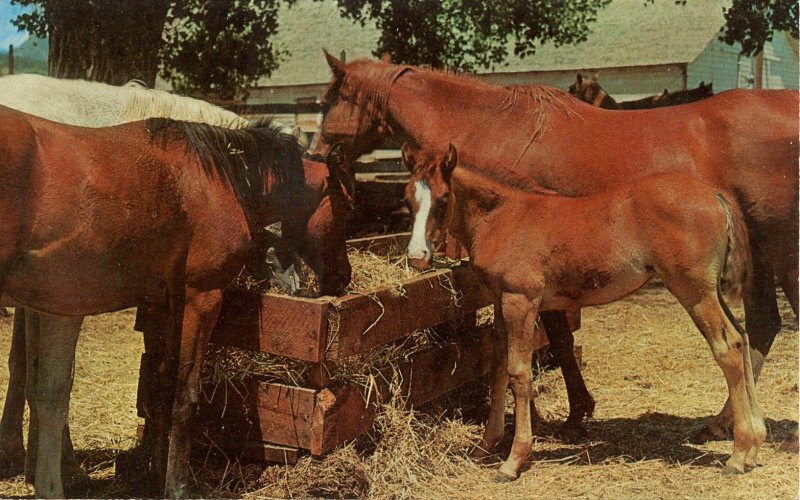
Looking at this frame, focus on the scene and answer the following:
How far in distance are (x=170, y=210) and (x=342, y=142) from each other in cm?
156

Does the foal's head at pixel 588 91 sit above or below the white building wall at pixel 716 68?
below

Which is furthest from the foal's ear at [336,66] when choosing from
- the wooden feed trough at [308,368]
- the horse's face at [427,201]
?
the wooden feed trough at [308,368]

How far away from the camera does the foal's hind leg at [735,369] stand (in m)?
3.63

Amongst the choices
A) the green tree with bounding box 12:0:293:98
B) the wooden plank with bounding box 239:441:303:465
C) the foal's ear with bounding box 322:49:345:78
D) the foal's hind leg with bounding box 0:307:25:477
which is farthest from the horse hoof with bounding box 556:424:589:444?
the green tree with bounding box 12:0:293:98

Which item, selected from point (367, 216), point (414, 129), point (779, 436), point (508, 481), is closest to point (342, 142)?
point (414, 129)

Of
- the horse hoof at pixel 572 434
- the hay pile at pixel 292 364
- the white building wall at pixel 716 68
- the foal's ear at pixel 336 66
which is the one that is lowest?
the horse hoof at pixel 572 434

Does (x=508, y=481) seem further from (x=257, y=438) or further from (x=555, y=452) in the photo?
(x=257, y=438)

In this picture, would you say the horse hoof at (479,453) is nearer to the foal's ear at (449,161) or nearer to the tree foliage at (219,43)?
the foal's ear at (449,161)

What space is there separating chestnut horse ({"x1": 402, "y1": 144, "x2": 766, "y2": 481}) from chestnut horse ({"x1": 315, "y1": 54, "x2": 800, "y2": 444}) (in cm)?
25

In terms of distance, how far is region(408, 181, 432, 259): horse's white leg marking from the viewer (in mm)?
3607

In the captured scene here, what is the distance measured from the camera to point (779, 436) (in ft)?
14.9

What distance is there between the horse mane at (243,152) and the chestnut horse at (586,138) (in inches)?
32.2

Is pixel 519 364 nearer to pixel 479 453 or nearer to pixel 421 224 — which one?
pixel 479 453

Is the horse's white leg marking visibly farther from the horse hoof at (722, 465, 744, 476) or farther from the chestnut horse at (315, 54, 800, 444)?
the horse hoof at (722, 465, 744, 476)
